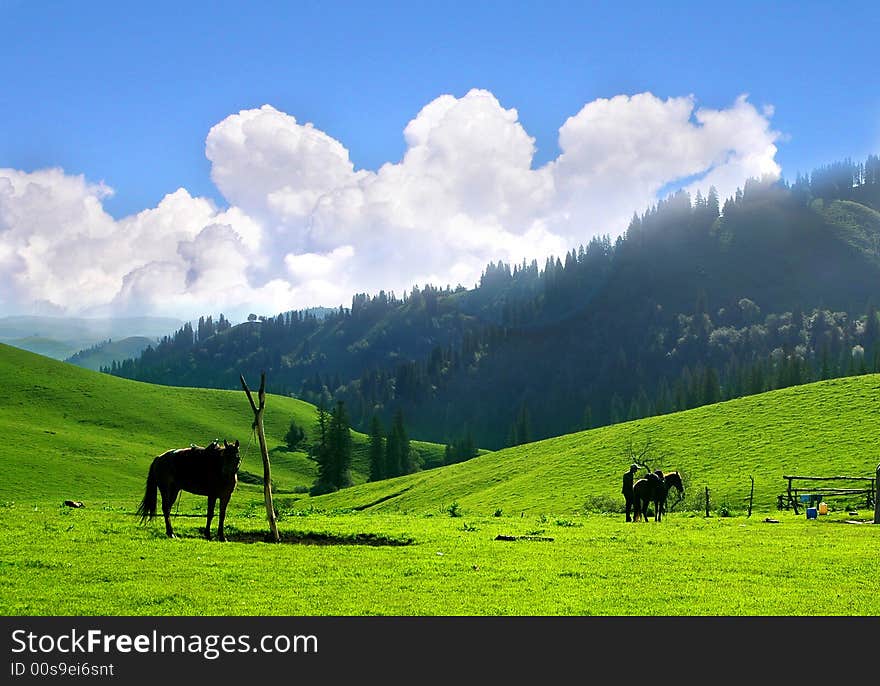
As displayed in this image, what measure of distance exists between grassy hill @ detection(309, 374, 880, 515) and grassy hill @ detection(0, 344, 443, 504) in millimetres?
32738

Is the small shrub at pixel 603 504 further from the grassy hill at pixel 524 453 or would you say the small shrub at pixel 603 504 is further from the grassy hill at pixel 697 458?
the grassy hill at pixel 524 453

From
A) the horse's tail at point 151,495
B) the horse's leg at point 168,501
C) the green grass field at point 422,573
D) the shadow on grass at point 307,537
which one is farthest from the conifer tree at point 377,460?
the horse's leg at point 168,501

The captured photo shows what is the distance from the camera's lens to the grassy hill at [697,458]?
62.8 m

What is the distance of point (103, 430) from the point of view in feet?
463

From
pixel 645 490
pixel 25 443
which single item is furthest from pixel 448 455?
pixel 645 490

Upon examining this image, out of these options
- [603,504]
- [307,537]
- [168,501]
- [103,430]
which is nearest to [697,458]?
[603,504]

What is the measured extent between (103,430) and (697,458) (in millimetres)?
115122

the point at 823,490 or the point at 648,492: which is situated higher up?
the point at 648,492

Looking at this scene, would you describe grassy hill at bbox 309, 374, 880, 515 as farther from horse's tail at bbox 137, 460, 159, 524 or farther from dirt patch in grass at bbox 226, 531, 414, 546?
horse's tail at bbox 137, 460, 159, 524

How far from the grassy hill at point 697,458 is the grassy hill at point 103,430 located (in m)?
32.7

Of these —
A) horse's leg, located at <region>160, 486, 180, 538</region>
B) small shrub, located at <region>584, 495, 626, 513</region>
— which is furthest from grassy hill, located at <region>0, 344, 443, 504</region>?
horse's leg, located at <region>160, 486, 180, 538</region>

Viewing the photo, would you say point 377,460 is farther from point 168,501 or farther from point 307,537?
point 168,501

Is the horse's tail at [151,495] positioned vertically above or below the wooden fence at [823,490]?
above

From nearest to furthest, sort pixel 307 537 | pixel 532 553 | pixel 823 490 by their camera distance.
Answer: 1. pixel 532 553
2. pixel 307 537
3. pixel 823 490
